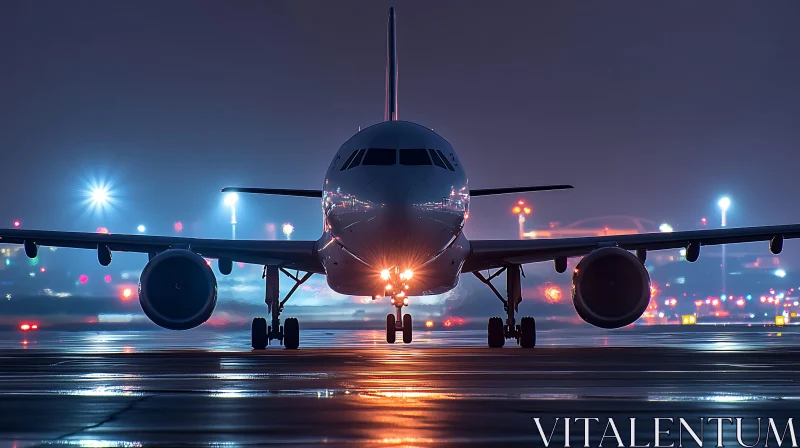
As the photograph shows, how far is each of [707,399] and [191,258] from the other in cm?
1875

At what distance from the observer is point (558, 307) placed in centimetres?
6097

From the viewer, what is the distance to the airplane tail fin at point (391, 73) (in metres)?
35.5

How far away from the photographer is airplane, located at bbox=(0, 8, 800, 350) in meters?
26.2

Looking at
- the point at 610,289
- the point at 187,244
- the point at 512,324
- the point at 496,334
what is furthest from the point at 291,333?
the point at 610,289

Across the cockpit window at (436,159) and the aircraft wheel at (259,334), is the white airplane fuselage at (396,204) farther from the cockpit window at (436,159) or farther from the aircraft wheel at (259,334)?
the aircraft wheel at (259,334)

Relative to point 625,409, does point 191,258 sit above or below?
above

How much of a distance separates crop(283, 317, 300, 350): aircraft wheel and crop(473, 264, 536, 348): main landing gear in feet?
16.5

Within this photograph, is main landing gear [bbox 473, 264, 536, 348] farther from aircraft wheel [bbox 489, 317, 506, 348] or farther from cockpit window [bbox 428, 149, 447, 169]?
cockpit window [bbox 428, 149, 447, 169]

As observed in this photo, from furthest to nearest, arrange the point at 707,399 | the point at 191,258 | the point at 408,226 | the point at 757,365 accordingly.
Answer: the point at 191,258 → the point at 408,226 → the point at 757,365 → the point at 707,399

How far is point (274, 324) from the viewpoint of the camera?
33.4 m

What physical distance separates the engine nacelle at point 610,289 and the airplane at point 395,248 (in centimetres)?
2

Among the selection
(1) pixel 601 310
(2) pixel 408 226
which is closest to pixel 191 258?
(2) pixel 408 226

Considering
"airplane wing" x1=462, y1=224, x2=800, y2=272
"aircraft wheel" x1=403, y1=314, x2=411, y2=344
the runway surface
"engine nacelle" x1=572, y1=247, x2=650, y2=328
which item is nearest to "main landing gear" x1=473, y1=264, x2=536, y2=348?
"airplane wing" x1=462, y1=224, x2=800, y2=272

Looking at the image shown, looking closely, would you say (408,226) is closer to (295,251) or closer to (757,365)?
(295,251)
